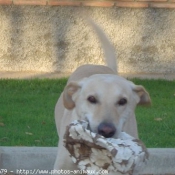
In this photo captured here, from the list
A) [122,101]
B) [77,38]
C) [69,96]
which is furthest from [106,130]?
[77,38]

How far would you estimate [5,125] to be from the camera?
27.2ft

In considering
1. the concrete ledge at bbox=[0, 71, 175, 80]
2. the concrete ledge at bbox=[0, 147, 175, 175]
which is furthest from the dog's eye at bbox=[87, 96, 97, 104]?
the concrete ledge at bbox=[0, 71, 175, 80]

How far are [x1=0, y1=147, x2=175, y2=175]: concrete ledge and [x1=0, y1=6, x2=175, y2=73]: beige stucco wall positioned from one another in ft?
18.5

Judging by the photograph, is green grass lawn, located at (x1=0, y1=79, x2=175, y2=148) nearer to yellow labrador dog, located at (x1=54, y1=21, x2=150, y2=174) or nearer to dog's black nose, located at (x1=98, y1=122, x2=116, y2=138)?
yellow labrador dog, located at (x1=54, y1=21, x2=150, y2=174)

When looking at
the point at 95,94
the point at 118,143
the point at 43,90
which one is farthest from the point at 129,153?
the point at 43,90

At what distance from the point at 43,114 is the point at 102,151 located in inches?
167

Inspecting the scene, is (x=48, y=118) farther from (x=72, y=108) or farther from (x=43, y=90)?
(x=72, y=108)

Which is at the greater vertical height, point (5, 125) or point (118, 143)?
point (118, 143)

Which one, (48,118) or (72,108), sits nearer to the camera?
(72,108)

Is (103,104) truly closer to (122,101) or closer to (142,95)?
(122,101)

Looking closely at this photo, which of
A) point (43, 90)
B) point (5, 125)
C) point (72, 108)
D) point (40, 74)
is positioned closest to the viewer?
point (72, 108)

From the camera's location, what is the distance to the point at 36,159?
21.0ft

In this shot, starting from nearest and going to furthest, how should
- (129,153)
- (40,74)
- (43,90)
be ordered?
(129,153) → (43,90) → (40,74)

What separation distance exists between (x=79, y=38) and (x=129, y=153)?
25.0ft
